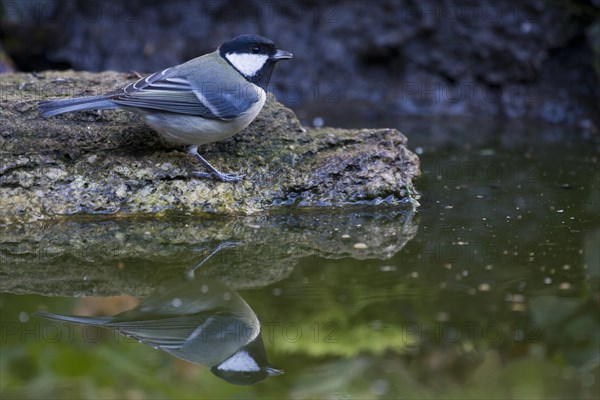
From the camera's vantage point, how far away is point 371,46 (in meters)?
8.45

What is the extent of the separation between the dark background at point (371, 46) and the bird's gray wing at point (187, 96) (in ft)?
9.83

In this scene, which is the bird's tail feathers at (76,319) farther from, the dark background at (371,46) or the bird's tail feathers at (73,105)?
the dark background at (371,46)

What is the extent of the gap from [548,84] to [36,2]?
5.33 meters

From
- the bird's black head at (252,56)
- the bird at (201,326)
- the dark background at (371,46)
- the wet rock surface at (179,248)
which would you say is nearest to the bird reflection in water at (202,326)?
the bird at (201,326)

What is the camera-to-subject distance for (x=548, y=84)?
809 centimetres

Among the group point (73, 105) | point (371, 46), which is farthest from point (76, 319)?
point (371, 46)

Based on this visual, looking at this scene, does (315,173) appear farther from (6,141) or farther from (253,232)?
(6,141)

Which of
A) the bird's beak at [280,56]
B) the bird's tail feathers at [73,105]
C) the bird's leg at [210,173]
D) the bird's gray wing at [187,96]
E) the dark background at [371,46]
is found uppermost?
the dark background at [371,46]

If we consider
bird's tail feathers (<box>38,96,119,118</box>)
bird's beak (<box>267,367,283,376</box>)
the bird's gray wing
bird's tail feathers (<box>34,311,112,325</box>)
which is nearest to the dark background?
the bird's gray wing

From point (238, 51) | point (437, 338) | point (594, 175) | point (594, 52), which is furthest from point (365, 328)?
point (594, 52)

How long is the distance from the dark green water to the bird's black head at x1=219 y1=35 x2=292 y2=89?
0.90 m

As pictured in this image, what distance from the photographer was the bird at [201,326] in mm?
3236

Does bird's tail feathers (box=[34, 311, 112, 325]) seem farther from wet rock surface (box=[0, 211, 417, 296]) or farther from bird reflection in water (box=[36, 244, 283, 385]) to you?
wet rock surface (box=[0, 211, 417, 296])

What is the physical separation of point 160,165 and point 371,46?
407 cm
